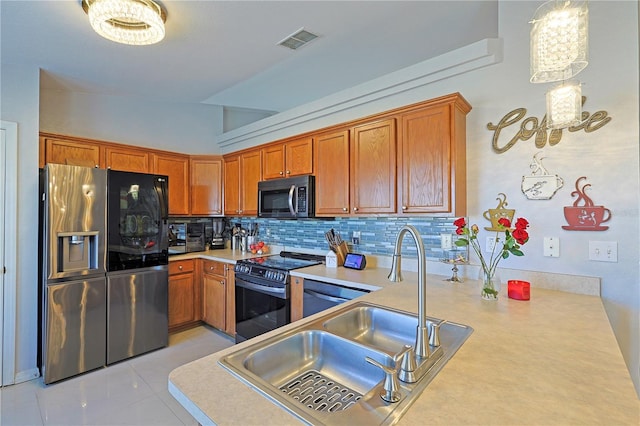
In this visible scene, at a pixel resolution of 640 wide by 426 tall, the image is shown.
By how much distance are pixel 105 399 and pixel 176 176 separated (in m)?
2.43

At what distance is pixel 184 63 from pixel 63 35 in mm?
818

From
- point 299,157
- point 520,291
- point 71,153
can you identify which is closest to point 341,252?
point 299,157

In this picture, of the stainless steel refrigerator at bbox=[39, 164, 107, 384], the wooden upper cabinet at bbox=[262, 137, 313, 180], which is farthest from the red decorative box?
the stainless steel refrigerator at bbox=[39, 164, 107, 384]

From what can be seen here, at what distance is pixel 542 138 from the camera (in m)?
1.88

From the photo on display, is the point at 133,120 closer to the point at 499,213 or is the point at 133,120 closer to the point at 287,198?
the point at 287,198

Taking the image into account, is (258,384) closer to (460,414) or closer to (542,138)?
(460,414)

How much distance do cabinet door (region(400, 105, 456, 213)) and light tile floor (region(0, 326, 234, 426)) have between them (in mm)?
2196

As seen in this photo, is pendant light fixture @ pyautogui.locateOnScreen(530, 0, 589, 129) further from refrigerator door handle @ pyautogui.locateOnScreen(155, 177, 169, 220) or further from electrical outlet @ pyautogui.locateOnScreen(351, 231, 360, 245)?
refrigerator door handle @ pyautogui.locateOnScreen(155, 177, 169, 220)

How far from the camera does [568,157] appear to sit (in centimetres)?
179

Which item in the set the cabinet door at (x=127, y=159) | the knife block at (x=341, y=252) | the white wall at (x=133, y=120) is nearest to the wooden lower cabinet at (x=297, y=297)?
the knife block at (x=341, y=252)

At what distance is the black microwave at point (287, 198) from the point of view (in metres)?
2.82

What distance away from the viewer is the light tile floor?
197cm

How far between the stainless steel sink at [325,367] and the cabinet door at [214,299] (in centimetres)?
224

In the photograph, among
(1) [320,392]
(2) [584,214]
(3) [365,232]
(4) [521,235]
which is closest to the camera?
(1) [320,392]
